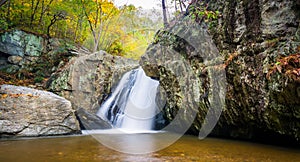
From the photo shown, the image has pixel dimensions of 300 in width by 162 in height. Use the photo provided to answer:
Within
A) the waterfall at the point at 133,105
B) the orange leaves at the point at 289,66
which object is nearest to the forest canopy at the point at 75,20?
the waterfall at the point at 133,105

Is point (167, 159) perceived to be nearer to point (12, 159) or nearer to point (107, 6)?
point (12, 159)

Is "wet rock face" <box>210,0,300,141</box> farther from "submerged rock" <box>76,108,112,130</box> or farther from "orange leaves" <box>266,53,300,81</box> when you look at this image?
"submerged rock" <box>76,108,112,130</box>

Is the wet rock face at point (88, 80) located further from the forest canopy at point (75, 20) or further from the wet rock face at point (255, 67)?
the wet rock face at point (255, 67)

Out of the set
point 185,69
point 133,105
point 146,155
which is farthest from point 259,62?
point 133,105

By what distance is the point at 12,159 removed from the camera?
129 inches

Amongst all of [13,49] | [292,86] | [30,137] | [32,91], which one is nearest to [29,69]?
[13,49]

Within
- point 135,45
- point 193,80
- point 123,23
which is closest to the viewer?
point 193,80

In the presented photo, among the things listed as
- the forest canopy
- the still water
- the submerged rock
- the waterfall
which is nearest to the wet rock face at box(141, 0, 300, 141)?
the still water

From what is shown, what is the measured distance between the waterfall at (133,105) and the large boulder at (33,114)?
257 cm

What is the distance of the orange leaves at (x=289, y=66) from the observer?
3546 millimetres

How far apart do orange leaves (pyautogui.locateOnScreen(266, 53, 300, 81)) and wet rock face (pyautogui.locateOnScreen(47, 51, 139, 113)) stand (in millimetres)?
8655

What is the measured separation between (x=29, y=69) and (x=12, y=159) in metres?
10.6

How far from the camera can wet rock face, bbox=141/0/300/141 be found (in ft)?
13.1

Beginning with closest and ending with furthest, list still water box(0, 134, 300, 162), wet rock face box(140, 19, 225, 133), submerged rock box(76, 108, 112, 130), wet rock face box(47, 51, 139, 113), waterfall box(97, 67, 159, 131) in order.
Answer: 1. still water box(0, 134, 300, 162)
2. wet rock face box(140, 19, 225, 133)
3. submerged rock box(76, 108, 112, 130)
4. waterfall box(97, 67, 159, 131)
5. wet rock face box(47, 51, 139, 113)
